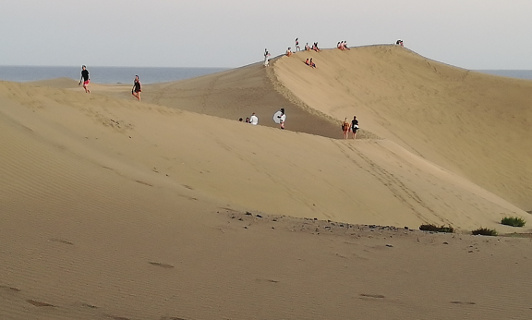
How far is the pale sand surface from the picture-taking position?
6.24m

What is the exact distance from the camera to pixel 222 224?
30.7ft

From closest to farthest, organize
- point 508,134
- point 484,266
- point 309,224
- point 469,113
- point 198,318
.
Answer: point 198,318 < point 484,266 < point 309,224 < point 508,134 < point 469,113

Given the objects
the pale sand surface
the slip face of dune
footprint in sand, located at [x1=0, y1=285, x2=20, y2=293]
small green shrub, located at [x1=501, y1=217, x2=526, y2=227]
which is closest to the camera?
footprint in sand, located at [x1=0, y1=285, x2=20, y2=293]

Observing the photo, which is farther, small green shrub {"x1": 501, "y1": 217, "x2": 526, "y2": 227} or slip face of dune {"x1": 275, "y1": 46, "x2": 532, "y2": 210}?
slip face of dune {"x1": 275, "y1": 46, "x2": 532, "y2": 210}

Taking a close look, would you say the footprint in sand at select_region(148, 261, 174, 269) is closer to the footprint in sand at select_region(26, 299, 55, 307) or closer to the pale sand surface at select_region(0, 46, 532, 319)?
the pale sand surface at select_region(0, 46, 532, 319)

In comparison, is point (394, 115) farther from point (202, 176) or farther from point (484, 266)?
point (484, 266)

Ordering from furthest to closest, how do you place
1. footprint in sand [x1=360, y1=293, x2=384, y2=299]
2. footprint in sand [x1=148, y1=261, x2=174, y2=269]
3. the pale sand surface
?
footprint in sand [x1=148, y1=261, x2=174, y2=269], footprint in sand [x1=360, y1=293, x2=384, y2=299], the pale sand surface

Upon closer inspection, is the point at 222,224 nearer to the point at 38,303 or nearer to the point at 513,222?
the point at 38,303

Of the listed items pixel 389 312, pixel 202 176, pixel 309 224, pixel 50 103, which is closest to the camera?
pixel 389 312

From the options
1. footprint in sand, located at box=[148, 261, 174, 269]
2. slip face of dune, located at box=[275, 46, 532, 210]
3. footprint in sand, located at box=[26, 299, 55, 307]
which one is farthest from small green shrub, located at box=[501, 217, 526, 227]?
footprint in sand, located at box=[26, 299, 55, 307]

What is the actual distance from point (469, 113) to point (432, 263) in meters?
33.3

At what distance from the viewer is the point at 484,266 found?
826cm

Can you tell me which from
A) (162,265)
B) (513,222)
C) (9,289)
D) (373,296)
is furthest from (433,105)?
(9,289)

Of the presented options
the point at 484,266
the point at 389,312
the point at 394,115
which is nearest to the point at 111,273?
the point at 389,312
